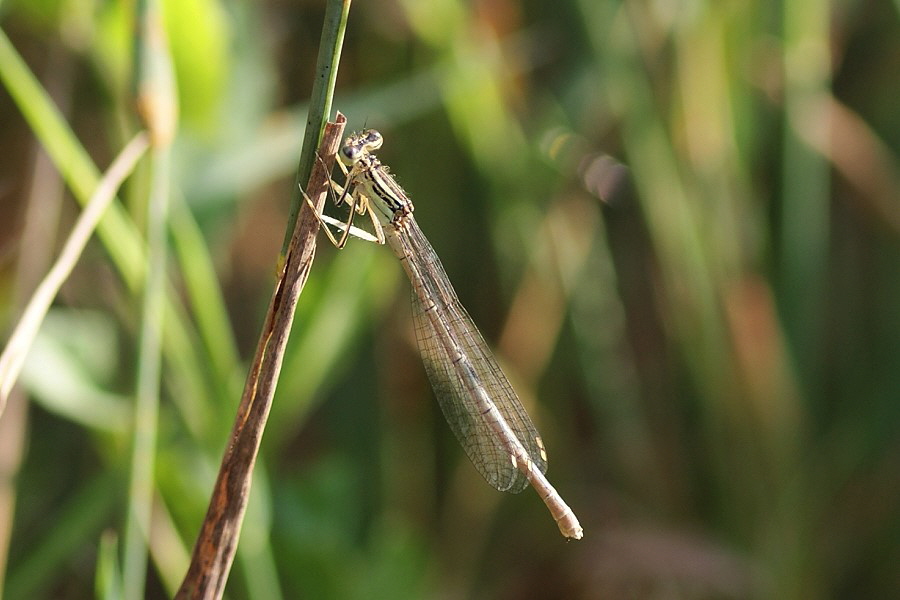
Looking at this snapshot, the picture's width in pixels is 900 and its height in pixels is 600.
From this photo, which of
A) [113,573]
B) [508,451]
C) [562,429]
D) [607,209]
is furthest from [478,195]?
[113,573]

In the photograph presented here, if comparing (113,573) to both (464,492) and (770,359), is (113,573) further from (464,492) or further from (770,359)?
(770,359)

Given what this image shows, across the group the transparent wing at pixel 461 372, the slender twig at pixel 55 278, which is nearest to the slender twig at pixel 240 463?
the slender twig at pixel 55 278

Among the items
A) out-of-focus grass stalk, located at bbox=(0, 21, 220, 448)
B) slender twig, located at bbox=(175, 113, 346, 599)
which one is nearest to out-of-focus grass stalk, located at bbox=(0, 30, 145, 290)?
out-of-focus grass stalk, located at bbox=(0, 21, 220, 448)

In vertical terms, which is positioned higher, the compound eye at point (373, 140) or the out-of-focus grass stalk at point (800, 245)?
the compound eye at point (373, 140)

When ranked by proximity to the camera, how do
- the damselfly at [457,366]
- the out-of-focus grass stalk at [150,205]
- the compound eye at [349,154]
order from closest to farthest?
the out-of-focus grass stalk at [150,205] → the compound eye at [349,154] → the damselfly at [457,366]

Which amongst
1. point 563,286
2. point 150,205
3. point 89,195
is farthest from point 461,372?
point 150,205

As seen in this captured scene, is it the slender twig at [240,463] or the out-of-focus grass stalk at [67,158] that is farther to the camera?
the out-of-focus grass stalk at [67,158]

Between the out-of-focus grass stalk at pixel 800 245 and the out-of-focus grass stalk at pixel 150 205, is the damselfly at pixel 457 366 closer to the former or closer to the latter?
the out-of-focus grass stalk at pixel 150 205

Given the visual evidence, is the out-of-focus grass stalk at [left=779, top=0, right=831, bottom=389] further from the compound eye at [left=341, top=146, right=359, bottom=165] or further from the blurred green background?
the compound eye at [left=341, top=146, right=359, bottom=165]
